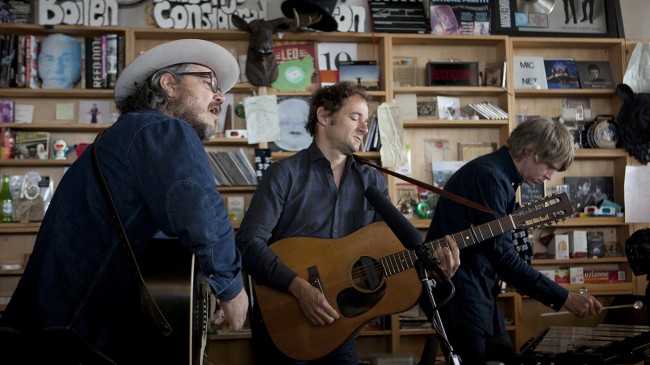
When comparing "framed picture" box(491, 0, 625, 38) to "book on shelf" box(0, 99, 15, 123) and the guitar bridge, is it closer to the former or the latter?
the guitar bridge

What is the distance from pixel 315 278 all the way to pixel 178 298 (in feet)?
4.11

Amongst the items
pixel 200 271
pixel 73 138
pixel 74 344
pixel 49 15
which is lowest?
pixel 74 344

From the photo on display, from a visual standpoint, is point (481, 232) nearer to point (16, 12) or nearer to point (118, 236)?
point (118, 236)

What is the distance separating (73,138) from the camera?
16.8ft

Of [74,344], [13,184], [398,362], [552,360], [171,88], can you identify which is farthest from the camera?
[13,184]

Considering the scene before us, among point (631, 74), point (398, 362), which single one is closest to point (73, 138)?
point (631, 74)

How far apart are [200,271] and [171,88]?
0.64 metres

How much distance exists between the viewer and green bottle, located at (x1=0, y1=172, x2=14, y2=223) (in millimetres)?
4844

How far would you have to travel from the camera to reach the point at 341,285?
9.86 feet

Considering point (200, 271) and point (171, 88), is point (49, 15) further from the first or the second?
point (200, 271)

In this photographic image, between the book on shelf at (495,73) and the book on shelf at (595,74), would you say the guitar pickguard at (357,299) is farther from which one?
the book on shelf at (595,74)

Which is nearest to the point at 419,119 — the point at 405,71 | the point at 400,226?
the point at 405,71

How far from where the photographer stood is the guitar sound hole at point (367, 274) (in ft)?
9.87

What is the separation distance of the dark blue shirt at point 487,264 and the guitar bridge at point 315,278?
0.51 metres
